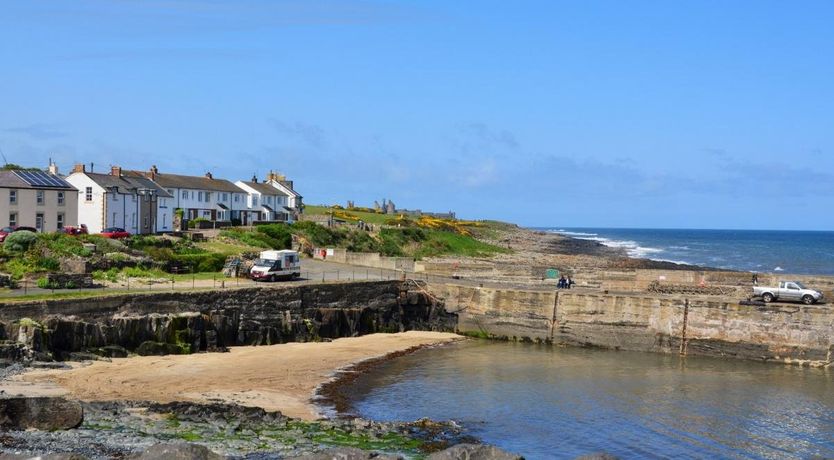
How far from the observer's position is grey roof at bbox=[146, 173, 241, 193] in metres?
80.8

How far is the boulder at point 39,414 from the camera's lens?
23.4 metres

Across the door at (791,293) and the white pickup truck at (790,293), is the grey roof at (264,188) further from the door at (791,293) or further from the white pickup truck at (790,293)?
the door at (791,293)

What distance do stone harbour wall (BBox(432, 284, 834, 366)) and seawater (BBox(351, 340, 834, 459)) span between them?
137cm

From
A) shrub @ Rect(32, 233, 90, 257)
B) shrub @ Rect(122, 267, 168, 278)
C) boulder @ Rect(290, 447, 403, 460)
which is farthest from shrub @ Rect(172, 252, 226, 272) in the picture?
boulder @ Rect(290, 447, 403, 460)

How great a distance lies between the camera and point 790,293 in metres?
46.0

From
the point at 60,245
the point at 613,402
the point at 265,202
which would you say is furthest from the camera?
the point at 265,202

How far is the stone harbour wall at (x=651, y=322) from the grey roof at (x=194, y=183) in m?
36.9

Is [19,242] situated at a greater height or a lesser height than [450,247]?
greater

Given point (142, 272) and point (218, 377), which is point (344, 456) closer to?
point (218, 377)

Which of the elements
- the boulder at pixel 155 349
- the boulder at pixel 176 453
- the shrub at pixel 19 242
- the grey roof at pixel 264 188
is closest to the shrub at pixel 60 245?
the shrub at pixel 19 242

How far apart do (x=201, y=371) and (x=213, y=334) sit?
6.12 metres

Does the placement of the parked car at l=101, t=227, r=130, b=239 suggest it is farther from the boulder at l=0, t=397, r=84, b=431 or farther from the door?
the door

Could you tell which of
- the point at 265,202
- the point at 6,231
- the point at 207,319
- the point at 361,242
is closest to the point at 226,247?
the point at 6,231

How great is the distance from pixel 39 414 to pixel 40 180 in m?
41.4
